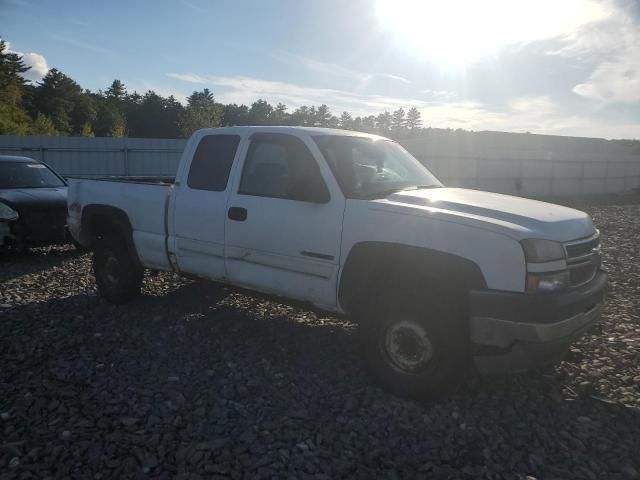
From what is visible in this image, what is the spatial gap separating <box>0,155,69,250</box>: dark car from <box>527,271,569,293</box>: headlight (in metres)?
7.69

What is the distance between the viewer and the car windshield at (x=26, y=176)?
9133mm

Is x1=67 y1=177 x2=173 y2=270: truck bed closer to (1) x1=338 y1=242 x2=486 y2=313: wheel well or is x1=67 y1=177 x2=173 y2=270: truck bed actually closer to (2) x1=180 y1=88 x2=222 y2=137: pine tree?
(1) x1=338 y1=242 x2=486 y2=313: wheel well

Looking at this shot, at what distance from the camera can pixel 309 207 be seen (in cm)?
420

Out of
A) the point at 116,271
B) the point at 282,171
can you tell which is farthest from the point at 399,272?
the point at 116,271

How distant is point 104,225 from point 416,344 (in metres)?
4.17

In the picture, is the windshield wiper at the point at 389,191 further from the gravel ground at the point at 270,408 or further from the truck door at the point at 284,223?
the gravel ground at the point at 270,408

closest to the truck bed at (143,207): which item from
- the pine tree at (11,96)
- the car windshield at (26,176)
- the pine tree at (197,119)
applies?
the car windshield at (26,176)

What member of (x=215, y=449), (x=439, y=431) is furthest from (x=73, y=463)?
(x=439, y=431)

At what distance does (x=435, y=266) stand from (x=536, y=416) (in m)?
1.27

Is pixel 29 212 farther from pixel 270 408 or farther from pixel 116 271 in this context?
pixel 270 408

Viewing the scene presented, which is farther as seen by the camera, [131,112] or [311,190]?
[131,112]

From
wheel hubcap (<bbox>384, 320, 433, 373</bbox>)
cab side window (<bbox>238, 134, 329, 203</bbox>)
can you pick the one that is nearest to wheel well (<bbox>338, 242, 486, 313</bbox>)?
wheel hubcap (<bbox>384, 320, 433, 373</bbox>)

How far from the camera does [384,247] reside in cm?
375

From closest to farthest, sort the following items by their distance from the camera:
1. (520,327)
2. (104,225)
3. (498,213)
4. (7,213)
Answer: (520,327)
(498,213)
(104,225)
(7,213)
